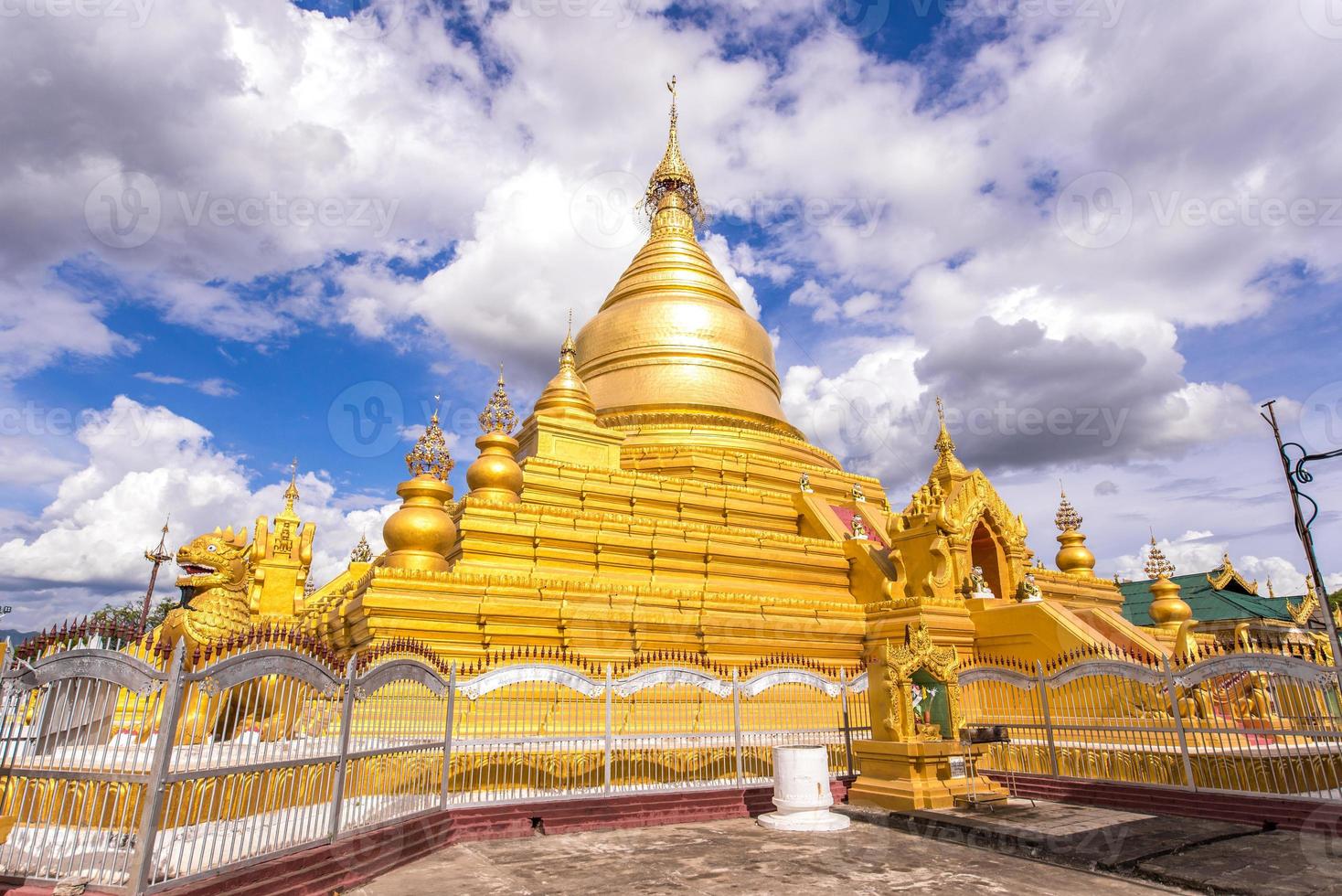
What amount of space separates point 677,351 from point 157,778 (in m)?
24.9

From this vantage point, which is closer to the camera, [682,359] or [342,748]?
[342,748]

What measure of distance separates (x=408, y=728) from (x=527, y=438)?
1472 cm

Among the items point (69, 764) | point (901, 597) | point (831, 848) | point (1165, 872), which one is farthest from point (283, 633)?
point (901, 597)

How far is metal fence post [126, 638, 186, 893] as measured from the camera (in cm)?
534

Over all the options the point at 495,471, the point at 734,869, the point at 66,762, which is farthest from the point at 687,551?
the point at 66,762

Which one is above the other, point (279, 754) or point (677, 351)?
point (677, 351)

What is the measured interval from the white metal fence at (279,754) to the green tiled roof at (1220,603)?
3368 centimetres

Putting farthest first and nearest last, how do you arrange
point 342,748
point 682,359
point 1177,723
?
1. point 682,359
2. point 1177,723
3. point 342,748

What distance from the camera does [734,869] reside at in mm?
7844

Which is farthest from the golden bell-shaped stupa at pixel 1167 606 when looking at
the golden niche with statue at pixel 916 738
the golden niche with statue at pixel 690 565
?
the golden niche with statue at pixel 916 738

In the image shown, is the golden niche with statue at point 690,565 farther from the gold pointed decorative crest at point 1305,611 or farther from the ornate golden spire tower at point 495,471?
the gold pointed decorative crest at point 1305,611

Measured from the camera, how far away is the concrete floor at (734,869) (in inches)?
279

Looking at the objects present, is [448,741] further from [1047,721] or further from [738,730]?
[1047,721]

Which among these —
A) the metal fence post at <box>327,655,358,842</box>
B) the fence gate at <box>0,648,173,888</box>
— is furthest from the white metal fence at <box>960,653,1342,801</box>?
the fence gate at <box>0,648,173,888</box>
